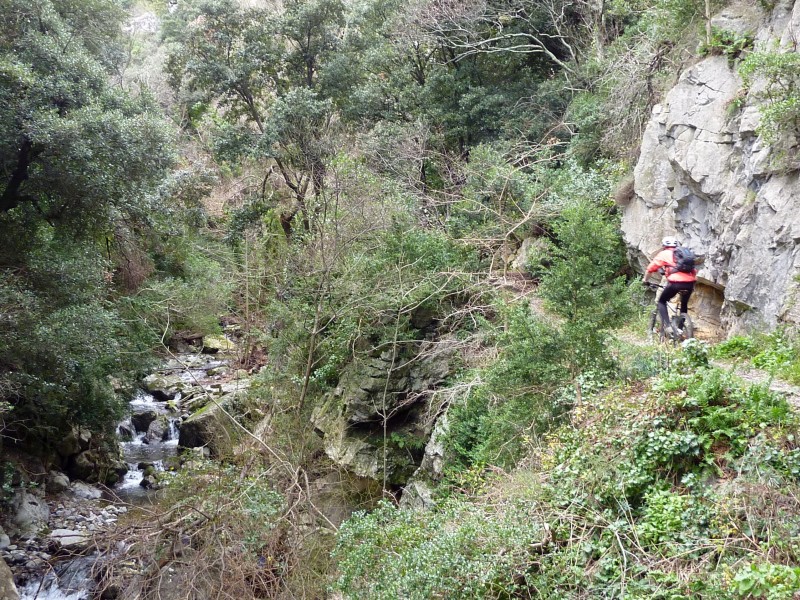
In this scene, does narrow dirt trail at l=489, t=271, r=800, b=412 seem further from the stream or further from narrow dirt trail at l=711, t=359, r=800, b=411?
the stream

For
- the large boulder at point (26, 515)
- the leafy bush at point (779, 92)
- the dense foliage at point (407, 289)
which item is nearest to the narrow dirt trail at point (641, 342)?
the dense foliage at point (407, 289)

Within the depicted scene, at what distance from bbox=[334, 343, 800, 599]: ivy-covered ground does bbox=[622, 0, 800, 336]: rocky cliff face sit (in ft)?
9.19

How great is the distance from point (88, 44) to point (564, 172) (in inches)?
470

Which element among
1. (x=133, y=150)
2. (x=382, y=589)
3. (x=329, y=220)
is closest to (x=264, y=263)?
(x=329, y=220)

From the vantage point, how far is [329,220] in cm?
1356

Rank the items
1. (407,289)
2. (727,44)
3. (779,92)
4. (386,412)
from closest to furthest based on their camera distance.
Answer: (779,92)
(727,44)
(386,412)
(407,289)

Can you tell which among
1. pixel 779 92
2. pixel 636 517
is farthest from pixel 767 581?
pixel 779 92

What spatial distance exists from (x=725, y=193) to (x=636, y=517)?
6286mm

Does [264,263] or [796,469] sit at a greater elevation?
[796,469]

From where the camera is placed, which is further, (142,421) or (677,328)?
(142,421)

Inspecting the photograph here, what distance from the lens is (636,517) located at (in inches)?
235

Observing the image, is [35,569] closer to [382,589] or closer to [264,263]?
[382,589]

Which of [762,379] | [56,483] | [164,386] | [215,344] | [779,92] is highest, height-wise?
[779,92]

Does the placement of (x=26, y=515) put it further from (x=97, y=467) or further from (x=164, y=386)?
(x=164, y=386)
